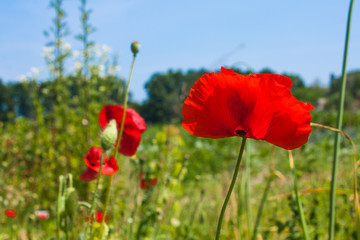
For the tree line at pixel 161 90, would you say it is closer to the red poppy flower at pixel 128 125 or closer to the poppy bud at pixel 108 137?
the red poppy flower at pixel 128 125

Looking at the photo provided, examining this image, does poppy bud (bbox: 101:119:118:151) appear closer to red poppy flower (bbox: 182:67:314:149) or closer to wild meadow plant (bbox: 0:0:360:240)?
wild meadow plant (bbox: 0:0:360:240)

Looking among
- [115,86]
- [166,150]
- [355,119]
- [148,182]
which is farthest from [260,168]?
[355,119]

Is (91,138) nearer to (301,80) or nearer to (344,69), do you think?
(301,80)

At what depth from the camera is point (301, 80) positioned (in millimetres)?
1279

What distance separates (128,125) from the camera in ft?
2.47

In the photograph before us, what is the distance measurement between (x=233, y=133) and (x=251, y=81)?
0.28ft

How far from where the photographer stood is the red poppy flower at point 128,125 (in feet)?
2.43

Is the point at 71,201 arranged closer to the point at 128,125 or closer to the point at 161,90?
the point at 128,125

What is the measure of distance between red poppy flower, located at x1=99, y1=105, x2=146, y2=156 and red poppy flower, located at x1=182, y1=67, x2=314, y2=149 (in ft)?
0.81

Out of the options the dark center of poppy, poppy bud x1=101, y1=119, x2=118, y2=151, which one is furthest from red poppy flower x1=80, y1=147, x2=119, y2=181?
the dark center of poppy

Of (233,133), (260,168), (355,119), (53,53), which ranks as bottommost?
(260,168)

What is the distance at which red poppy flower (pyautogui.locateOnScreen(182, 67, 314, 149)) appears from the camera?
1.59 feet

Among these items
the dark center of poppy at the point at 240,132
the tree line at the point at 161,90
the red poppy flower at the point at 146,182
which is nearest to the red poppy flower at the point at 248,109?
the dark center of poppy at the point at 240,132

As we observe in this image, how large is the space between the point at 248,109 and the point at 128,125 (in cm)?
33
